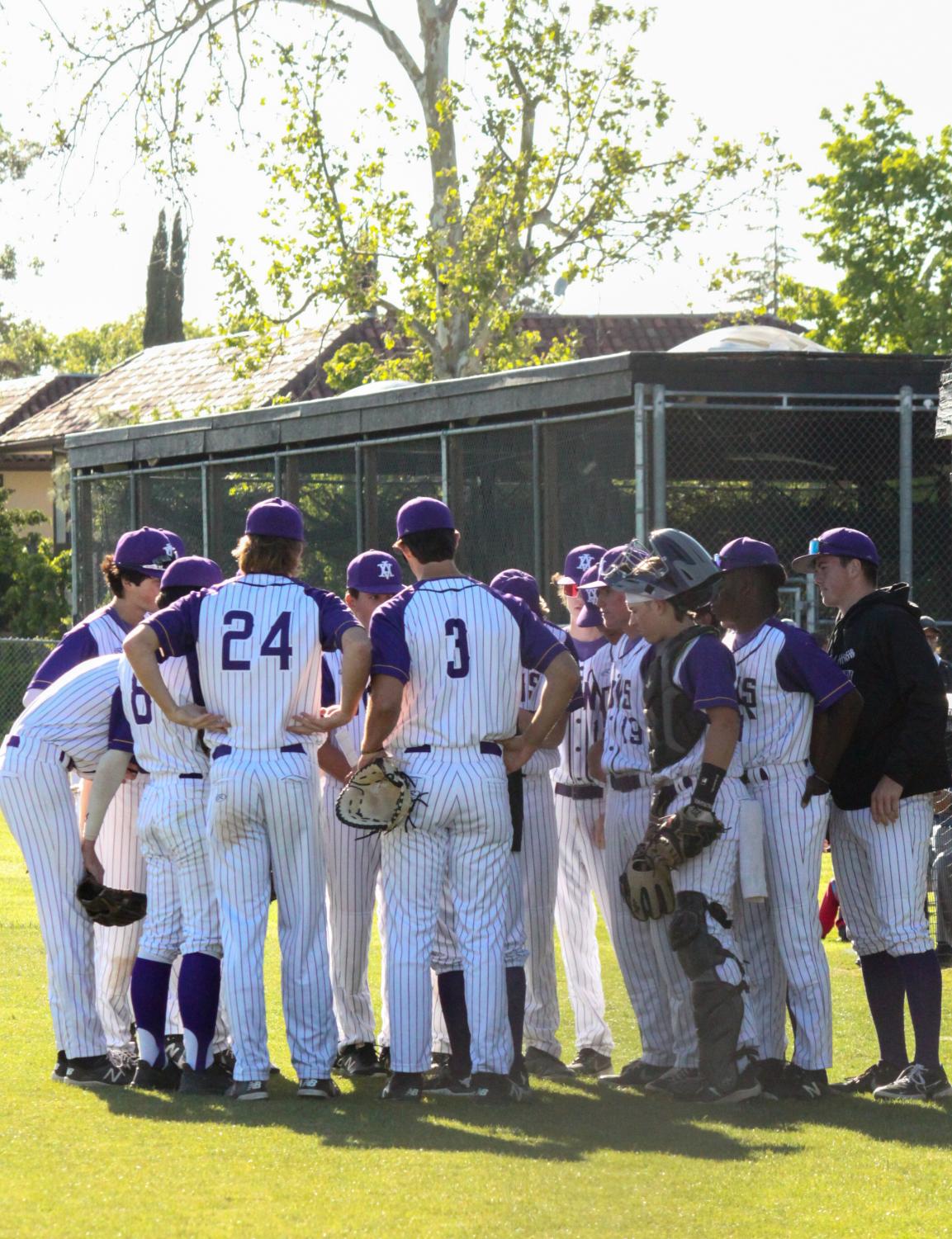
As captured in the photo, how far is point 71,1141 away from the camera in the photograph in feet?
17.6

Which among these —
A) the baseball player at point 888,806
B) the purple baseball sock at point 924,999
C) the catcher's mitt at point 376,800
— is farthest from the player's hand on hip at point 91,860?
the purple baseball sock at point 924,999

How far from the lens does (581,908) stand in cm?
730

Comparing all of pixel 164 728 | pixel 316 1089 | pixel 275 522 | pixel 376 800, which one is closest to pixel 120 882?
pixel 164 728

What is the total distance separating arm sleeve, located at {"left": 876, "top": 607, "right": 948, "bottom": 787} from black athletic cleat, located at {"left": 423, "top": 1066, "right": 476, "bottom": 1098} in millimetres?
1829

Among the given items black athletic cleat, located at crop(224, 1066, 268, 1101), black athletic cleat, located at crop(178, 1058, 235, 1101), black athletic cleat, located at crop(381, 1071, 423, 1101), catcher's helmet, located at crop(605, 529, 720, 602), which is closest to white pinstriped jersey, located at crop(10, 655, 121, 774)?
black athletic cleat, located at crop(178, 1058, 235, 1101)

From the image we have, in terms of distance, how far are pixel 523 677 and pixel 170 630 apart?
5.50 ft

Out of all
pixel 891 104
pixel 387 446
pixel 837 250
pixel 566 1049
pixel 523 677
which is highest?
pixel 891 104

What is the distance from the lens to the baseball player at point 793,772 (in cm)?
613

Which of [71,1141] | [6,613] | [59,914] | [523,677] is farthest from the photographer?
[6,613]

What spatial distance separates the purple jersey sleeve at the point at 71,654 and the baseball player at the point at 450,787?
1.36 m

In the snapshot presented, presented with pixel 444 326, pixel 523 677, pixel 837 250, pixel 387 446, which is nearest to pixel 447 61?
pixel 444 326

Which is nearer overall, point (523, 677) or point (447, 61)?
point (523, 677)

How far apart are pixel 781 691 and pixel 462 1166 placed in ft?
6.76

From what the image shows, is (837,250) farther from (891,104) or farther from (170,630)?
(170,630)
